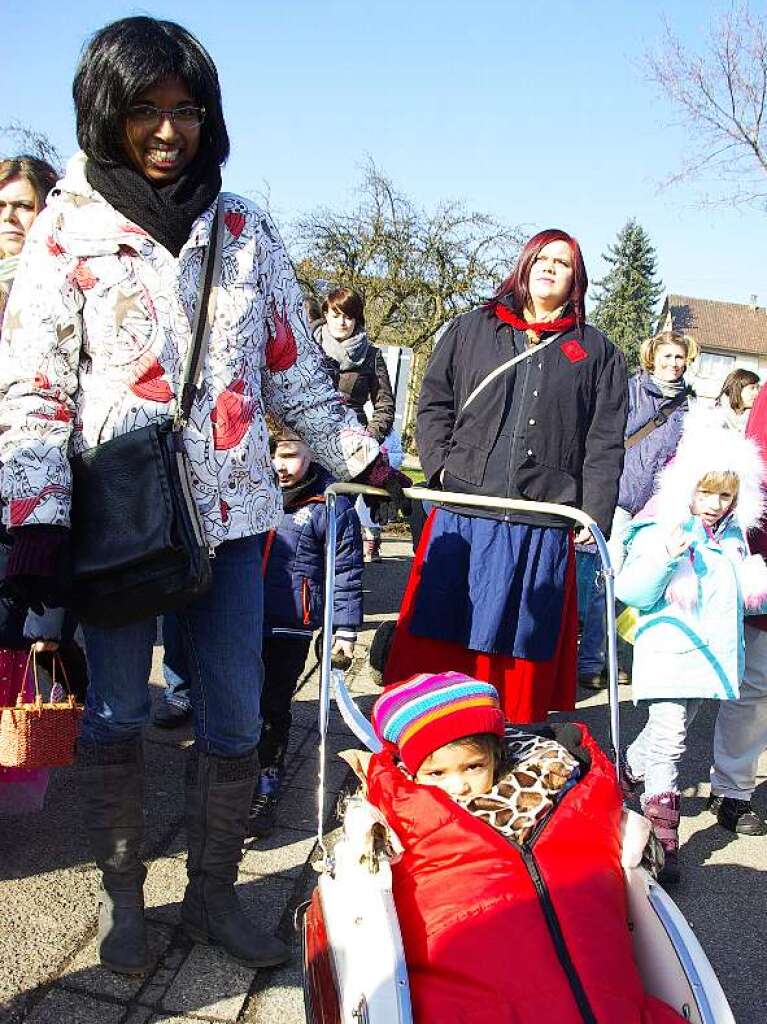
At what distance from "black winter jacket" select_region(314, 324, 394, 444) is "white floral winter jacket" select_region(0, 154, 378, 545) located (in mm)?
3977

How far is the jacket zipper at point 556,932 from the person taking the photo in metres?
1.75

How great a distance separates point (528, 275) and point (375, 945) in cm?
229

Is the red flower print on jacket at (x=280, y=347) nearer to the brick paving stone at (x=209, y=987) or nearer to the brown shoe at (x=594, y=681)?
the brick paving stone at (x=209, y=987)

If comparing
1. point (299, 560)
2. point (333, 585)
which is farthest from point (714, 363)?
point (333, 585)

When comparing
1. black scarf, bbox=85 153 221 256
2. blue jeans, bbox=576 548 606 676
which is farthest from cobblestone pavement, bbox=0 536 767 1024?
black scarf, bbox=85 153 221 256

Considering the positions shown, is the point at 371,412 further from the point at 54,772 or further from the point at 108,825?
the point at 108,825

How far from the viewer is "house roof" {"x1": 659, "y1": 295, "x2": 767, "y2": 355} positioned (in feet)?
183

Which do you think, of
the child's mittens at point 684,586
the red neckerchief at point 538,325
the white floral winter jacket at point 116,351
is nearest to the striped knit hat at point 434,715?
the white floral winter jacket at point 116,351

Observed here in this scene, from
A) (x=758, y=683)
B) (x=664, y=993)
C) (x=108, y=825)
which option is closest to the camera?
(x=664, y=993)

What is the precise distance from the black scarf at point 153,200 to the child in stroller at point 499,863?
1.28 m

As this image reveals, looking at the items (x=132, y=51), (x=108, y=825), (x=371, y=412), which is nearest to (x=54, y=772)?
(x=108, y=825)

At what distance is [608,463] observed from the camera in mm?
3340

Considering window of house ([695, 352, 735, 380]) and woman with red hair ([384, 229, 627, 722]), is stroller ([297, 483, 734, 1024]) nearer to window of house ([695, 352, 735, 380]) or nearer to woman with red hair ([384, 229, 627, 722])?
woman with red hair ([384, 229, 627, 722])

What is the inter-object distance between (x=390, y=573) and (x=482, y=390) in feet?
14.5
